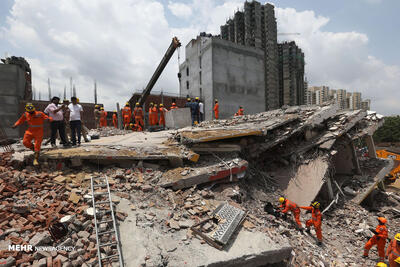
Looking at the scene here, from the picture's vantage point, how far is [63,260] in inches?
98.0

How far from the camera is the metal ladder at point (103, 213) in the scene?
2628mm

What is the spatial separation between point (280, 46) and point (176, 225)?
4535 centimetres

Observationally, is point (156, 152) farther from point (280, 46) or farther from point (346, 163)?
point (280, 46)

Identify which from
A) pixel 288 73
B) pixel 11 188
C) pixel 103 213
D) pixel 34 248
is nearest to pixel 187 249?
pixel 103 213

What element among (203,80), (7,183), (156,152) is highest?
(203,80)

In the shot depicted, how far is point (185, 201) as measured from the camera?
3.98 metres

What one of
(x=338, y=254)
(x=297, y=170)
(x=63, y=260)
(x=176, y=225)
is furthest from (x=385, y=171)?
(x=63, y=260)

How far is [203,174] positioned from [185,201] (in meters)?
0.78

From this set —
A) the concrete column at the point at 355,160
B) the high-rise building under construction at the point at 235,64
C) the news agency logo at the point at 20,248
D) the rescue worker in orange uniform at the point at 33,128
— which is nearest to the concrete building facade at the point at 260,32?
the high-rise building under construction at the point at 235,64

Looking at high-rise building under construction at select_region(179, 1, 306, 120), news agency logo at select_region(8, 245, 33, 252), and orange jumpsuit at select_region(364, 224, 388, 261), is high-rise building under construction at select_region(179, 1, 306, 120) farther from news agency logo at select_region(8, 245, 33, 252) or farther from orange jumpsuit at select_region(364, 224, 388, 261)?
news agency logo at select_region(8, 245, 33, 252)

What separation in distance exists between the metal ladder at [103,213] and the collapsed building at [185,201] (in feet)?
0.07

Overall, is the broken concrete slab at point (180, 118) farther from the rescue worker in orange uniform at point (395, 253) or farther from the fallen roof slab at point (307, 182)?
the rescue worker in orange uniform at point (395, 253)

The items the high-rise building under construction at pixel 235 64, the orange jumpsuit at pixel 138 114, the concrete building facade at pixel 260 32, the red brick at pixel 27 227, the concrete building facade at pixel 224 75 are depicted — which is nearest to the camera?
the red brick at pixel 27 227

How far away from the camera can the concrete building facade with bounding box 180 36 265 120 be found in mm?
21672
